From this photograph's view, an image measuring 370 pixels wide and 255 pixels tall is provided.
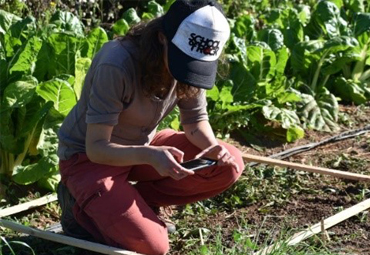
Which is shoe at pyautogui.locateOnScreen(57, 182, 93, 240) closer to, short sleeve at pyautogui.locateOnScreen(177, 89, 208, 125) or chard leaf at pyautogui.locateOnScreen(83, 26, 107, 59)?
short sleeve at pyautogui.locateOnScreen(177, 89, 208, 125)

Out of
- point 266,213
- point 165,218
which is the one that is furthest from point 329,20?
point 165,218

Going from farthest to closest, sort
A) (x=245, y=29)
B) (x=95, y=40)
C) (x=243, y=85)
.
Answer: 1. (x=245, y=29)
2. (x=243, y=85)
3. (x=95, y=40)

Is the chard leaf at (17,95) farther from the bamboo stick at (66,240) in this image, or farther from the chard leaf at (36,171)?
the bamboo stick at (66,240)

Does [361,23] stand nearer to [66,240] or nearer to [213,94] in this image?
[213,94]

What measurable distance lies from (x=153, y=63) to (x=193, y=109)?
588 mm

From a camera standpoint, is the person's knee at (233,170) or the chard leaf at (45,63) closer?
the person's knee at (233,170)

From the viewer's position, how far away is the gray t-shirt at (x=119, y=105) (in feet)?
13.4

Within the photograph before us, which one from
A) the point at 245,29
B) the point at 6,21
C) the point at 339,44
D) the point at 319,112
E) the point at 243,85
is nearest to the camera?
the point at 6,21

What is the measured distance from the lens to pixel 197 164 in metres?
4.29

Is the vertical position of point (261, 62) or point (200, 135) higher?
point (200, 135)

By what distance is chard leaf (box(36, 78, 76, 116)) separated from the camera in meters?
5.06

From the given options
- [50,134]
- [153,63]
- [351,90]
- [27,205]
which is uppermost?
[153,63]

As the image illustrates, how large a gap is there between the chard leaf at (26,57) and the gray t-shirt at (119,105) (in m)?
0.96

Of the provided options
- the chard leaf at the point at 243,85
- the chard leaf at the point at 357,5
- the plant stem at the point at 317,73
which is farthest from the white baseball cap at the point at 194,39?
the chard leaf at the point at 357,5
